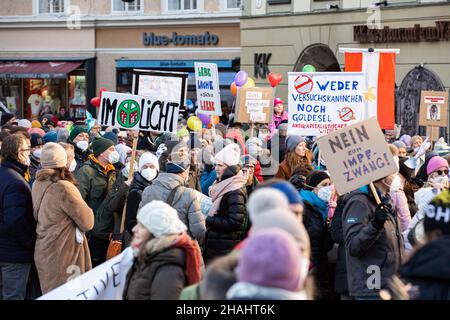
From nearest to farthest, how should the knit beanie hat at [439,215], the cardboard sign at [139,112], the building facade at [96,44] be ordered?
the knit beanie hat at [439,215]
the cardboard sign at [139,112]
the building facade at [96,44]

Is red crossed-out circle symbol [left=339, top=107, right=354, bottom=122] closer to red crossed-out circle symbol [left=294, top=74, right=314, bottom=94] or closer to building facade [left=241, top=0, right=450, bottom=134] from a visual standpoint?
red crossed-out circle symbol [left=294, top=74, right=314, bottom=94]

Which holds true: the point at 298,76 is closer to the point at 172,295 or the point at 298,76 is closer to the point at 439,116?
the point at 439,116

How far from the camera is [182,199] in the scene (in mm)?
8289

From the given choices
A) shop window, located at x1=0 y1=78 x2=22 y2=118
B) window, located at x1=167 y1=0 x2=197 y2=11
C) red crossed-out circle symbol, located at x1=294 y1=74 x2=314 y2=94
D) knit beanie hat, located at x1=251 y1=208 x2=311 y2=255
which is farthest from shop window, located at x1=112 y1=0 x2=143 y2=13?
knit beanie hat, located at x1=251 y1=208 x2=311 y2=255

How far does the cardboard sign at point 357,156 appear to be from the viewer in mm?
7340

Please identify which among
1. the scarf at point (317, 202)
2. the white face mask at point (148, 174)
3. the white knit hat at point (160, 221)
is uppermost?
the white knit hat at point (160, 221)

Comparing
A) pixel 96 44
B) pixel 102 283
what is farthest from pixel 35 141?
pixel 96 44

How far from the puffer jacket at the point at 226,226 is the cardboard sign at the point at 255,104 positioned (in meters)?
7.65

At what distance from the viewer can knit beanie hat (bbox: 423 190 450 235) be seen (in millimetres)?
4805

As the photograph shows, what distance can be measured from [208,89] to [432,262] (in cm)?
1099

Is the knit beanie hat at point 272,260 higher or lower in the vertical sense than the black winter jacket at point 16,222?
higher

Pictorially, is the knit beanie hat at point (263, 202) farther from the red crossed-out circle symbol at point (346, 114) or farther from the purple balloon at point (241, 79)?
the purple balloon at point (241, 79)

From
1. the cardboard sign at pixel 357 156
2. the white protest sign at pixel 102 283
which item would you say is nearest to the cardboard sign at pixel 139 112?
the cardboard sign at pixel 357 156
